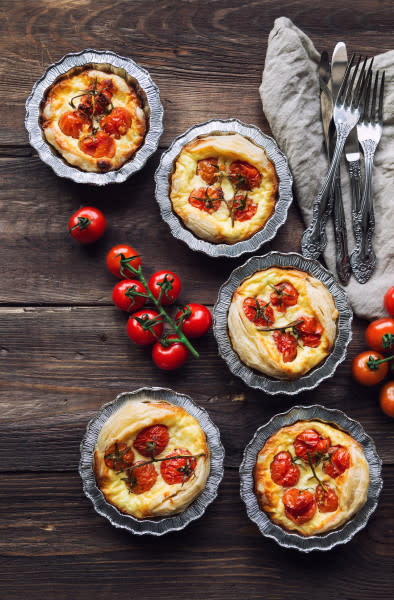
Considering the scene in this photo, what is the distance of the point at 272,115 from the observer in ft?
13.4

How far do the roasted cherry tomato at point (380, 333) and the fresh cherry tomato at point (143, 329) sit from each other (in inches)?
51.5

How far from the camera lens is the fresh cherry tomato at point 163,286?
3.87 metres

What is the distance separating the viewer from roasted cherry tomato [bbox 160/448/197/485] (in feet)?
11.8

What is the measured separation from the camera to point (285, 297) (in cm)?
375

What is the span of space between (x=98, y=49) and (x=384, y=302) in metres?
2.53

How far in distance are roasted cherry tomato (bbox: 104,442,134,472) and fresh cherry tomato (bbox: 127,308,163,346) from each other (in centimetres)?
64

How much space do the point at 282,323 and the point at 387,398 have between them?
822mm

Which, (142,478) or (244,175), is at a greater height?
(244,175)

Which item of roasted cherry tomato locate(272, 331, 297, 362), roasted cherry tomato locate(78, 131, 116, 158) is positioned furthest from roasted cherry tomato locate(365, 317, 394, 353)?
roasted cherry tomato locate(78, 131, 116, 158)

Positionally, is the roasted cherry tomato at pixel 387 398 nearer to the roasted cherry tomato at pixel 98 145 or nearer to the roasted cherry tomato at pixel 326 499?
the roasted cherry tomato at pixel 326 499

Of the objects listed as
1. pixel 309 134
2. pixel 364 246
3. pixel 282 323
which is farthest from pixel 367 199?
pixel 282 323

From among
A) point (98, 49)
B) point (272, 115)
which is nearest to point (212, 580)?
point (272, 115)

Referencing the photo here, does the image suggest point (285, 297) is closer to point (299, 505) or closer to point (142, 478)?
point (299, 505)

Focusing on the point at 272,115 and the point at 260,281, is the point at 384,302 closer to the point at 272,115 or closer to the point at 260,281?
the point at 260,281
